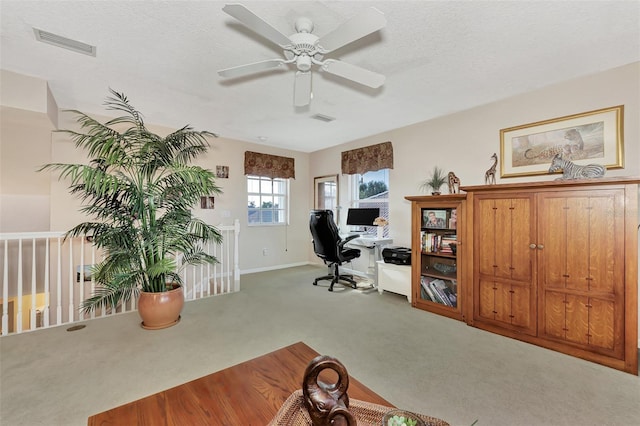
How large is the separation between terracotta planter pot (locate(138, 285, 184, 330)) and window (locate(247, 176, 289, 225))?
2.60m

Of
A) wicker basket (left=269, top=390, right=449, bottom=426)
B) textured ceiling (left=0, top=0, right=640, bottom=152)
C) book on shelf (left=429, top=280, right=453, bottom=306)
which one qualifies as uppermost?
textured ceiling (left=0, top=0, right=640, bottom=152)

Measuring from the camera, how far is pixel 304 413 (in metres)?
0.98

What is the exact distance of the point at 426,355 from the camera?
2.21m

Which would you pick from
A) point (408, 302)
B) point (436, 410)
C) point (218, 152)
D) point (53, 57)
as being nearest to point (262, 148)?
point (218, 152)

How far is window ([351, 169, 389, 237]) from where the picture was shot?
15.0 feet

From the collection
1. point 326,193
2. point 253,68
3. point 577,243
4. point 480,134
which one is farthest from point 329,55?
point 326,193

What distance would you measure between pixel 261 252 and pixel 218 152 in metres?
2.07

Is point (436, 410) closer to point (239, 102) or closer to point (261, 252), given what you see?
point (239, 102)

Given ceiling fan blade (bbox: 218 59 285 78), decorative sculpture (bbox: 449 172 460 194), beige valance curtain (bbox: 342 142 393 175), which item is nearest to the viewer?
ceiling fan blade (bbox: 218 59 285 78)

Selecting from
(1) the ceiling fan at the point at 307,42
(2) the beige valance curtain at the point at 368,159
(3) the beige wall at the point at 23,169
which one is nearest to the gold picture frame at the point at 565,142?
(2) the beige valance curtain at the point at 368,159

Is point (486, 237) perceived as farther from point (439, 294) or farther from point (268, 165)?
point (268, 165)

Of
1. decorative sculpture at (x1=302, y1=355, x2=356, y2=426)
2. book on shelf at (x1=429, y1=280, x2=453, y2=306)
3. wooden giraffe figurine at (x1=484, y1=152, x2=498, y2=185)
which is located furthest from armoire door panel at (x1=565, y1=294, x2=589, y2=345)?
decorative sculpture at (x1=302, y1=355, x2=356, y2=426)

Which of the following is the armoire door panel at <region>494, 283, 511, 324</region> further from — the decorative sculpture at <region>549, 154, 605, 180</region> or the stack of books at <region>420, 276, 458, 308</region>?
the decorative sculpture at <region>549, 154, 605, 180</region>

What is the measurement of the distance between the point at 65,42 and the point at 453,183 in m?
4.09
